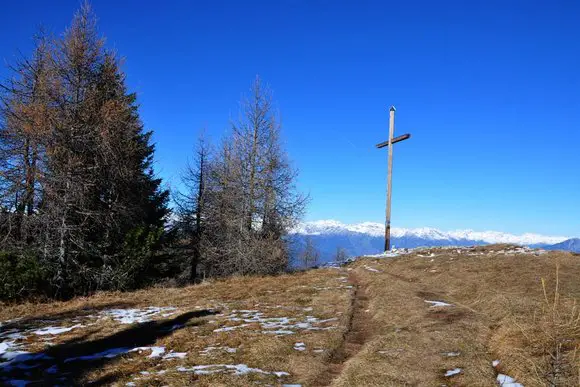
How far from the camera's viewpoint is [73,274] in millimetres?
14719

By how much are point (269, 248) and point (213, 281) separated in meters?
4.10

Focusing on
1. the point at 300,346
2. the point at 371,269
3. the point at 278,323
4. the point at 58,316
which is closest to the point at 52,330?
the point at 58,316

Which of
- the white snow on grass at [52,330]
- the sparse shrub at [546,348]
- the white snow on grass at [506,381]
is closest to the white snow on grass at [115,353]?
the white snow on grass at [52,330]

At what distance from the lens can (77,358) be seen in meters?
7.10

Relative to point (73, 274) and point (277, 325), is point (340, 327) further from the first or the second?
point (73, 274)

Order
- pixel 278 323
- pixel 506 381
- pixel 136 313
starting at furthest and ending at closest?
pixel 136 313
pixel 278 323
pixel 506 381

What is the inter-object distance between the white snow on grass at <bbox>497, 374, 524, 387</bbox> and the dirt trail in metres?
2.25

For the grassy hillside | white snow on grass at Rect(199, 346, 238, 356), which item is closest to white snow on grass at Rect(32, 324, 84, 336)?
the grassy hillside

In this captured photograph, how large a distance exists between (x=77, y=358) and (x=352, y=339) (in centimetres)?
531

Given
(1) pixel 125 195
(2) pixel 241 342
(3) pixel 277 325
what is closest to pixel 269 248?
(1) pixel 125 195

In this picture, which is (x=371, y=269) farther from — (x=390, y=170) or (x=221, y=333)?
(x=221, y=333)

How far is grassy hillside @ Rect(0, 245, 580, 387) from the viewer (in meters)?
5.42

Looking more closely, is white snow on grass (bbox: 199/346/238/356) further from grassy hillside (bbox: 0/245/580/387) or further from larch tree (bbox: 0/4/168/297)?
larch tree (bbox: 0/4/168/297)

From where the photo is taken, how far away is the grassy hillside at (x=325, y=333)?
5.42 m
